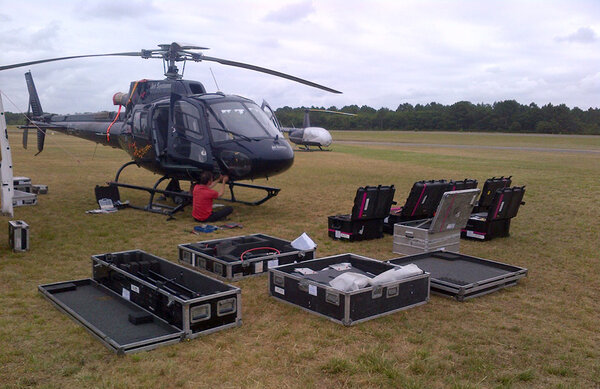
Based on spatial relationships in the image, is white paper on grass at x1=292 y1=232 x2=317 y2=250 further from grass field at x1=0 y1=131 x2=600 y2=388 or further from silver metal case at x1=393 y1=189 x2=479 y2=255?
silver metal case at x1=393 y1=189 x2=479 y2=255

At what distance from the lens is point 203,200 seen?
1030cm

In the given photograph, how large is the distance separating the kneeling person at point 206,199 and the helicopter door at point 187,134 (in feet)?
1.79

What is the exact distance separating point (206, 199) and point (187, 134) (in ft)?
5.23

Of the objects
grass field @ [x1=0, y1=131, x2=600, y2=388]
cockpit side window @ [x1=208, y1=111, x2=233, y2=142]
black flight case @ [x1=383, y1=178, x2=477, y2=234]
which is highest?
cockpit side window @ [x1=208, y1=111, x2=233, y2=142]

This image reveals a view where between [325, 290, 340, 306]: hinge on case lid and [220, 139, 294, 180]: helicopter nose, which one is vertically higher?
[220, 139, 294, 180]: helicopter nose

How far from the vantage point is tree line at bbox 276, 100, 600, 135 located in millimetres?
88250

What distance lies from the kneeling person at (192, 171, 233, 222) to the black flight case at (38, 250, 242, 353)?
12.6 feet

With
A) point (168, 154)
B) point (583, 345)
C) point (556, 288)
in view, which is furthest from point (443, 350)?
point (168, 154)

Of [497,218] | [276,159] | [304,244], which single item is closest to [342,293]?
[304,244]

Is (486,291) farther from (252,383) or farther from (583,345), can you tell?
(252,383)

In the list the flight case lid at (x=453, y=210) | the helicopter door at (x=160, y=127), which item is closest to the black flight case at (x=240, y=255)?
the flight case lid at (x=453, y=210)

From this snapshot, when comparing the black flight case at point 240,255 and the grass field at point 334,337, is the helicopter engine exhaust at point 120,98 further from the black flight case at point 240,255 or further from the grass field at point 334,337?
the black flight case at point 240,255

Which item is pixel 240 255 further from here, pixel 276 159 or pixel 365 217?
pixel 276 159

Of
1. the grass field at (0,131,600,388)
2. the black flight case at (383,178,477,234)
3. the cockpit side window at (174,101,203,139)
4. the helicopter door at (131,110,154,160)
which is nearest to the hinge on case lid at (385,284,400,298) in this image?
the grass field at (0,131,600,388)
